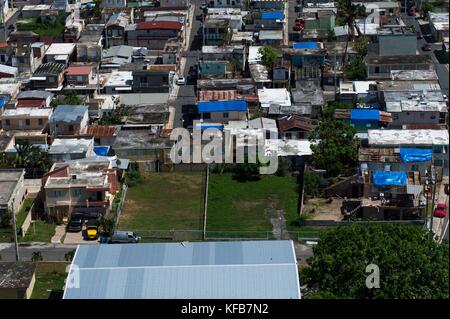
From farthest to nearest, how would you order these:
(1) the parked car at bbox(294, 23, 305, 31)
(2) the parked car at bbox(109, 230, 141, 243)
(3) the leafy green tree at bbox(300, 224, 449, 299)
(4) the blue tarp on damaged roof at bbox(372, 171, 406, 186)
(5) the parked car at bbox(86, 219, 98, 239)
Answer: (1) the parked car at bbox(294, 23, 305, 31), (4) the blue tarp on damaged roof at bbox(372, 171, 406, 186), (5) the parked car at bbox(86, 219, 98, 239), (2) the parked car at bbox(109, 230, 141, 243), (3) the leafy green tree at bbox(300, 224, 449, 299)

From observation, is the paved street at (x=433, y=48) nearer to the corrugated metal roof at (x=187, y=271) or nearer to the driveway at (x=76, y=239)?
the driveway at (x=76, y=239)

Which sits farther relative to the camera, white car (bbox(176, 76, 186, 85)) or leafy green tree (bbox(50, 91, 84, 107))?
white car (bbox(176, 76, 186, 85))

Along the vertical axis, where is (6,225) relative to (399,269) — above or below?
below

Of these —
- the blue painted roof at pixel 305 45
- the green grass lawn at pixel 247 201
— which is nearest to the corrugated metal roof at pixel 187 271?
the green grass lawn at pixel 247 201

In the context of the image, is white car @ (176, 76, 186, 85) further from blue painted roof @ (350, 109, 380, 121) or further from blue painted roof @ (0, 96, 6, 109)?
blue painted roof @ (350, 109, 380, 121)

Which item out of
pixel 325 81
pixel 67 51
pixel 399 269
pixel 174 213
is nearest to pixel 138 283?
pixel 399 269

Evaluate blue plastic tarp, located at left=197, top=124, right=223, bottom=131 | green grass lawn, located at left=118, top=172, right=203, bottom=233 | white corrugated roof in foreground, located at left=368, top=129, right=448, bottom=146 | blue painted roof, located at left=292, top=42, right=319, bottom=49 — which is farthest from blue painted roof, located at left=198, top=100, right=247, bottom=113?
blue painted roof, located at left=292, top=42, right=319, bottom=49

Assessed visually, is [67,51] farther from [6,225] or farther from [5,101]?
[6,225]

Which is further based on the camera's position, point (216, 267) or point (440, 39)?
point (440, 39)
